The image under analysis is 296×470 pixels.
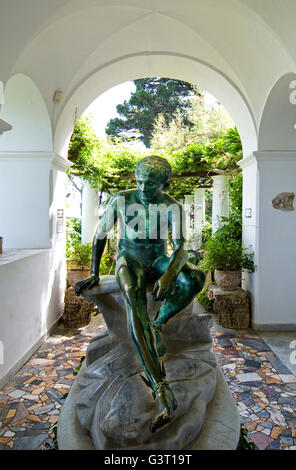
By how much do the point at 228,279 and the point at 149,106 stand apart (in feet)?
39.5

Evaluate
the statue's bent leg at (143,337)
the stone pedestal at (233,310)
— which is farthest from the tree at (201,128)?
the statue's bent leg at (143,337)

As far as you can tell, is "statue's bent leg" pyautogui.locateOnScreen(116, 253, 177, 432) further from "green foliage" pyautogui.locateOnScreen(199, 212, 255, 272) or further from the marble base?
"green foliage" pyautogui.locateOnScreen(199, 212, 255, 272)

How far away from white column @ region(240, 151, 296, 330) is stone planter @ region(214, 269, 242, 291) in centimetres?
27

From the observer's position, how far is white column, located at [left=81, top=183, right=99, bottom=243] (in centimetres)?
751

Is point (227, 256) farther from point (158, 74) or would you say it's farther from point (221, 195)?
point (158, 74)

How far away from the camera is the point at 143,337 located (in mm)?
1603

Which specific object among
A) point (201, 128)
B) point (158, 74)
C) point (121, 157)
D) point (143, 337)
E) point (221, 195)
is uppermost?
point (201, 128)

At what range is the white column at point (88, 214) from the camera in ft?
24.6

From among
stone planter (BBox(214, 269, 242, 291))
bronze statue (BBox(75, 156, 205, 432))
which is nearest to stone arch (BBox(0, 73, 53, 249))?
stone planter (BBox(214, 269, 242, 291))

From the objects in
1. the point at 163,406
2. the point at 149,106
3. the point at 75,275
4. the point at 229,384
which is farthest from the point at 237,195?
the point at 149,106

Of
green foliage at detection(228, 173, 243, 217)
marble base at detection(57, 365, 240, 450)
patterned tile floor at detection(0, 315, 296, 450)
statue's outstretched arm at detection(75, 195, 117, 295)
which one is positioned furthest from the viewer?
green foliage at detection(228, 173, 243, 217)

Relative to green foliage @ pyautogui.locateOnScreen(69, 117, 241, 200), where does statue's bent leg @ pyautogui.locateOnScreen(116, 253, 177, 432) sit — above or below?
below

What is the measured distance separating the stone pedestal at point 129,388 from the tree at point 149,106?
13.0 m

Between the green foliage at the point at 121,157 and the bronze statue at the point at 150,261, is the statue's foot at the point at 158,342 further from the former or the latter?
the green foliage at the point at 121,157
